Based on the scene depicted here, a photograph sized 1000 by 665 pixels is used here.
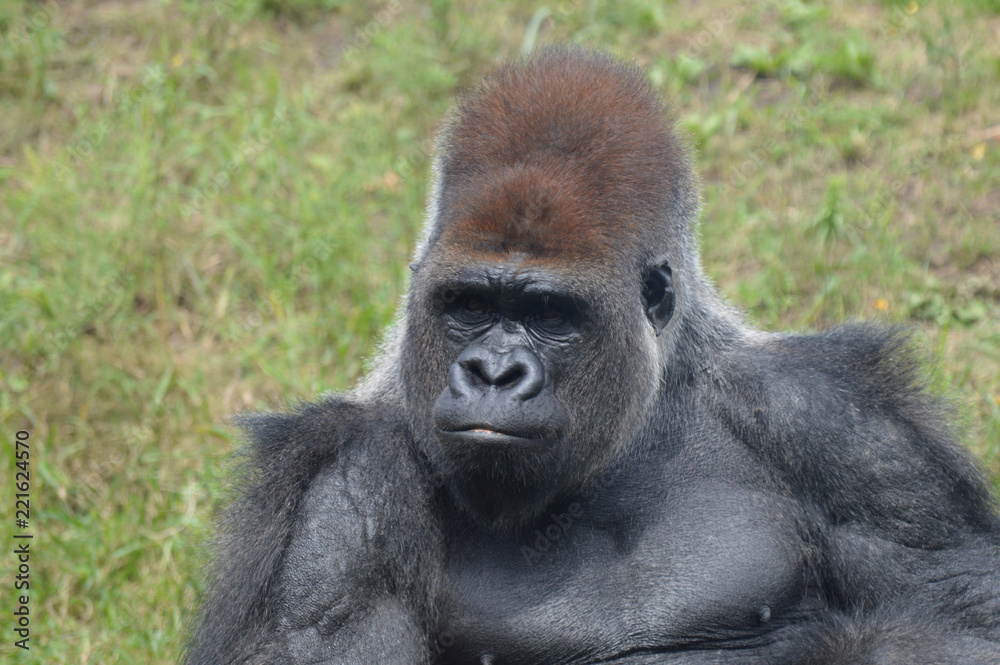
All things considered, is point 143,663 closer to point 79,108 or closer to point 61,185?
point 61,185

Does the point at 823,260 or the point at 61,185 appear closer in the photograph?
the point at 823,260

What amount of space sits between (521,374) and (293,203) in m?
4.27

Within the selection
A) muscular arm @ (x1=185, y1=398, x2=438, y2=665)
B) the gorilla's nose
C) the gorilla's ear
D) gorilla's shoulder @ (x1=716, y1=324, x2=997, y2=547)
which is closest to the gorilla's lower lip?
the gorilla's nose

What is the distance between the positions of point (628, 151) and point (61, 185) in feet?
15.9

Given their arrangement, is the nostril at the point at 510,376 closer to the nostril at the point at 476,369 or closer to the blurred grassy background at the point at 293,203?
the nostril at the point at 476,369

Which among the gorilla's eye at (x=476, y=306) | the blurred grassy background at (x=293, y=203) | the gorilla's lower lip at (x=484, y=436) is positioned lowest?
the blurred grassy background at (x=293, y=203)

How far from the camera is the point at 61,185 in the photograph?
752 cm

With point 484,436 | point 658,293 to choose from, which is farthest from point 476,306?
point 658,293

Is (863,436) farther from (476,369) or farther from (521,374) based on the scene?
(476,369)

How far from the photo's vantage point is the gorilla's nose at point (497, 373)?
12.0 ft

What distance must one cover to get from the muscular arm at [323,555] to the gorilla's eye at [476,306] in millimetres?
616

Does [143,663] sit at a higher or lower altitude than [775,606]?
lower

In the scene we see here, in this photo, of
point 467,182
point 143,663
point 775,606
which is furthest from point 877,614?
point 143,663

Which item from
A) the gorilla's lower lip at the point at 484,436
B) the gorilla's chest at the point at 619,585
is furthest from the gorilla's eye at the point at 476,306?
the gorilla's chest at the point at 619,585
